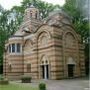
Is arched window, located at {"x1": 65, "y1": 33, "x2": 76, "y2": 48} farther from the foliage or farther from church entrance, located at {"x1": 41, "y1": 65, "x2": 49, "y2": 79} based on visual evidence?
the foliage

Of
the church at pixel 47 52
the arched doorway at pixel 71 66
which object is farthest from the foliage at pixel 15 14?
the arched doorway at pixel 71 66

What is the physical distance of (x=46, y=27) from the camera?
102ft

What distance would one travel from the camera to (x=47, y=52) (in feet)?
101

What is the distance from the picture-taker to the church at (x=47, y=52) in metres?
30.1

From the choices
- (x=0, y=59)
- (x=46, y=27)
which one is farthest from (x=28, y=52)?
(x=0, y=59)

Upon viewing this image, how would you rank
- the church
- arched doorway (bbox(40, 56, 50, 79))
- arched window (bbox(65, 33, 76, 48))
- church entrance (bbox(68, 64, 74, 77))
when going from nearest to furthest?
the church → arched doorway (bbox(40, 56, 50, 79)) → arched window (bbox(65, 33, 76, 48)) → church entrance (bbox(68, 64, 74, 77))

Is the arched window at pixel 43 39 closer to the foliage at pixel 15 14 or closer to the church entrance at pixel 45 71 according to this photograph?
the church entrance at pixel 45 71

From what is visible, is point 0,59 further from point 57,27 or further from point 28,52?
point 57,27

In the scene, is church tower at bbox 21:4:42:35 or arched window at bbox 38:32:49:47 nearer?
arched window at bbox 38:32:49:47

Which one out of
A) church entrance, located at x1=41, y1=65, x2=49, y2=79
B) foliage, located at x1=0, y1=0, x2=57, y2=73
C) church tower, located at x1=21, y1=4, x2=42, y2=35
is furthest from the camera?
foliage, located at x1=0, y1=0, x2=57, y2=73

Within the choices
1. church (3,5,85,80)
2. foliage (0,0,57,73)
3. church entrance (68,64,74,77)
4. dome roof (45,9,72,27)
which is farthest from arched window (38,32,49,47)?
foliage (0,0,57,73)

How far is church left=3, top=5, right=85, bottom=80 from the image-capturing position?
30062 millimetres

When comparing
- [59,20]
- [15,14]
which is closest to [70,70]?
[59,20]

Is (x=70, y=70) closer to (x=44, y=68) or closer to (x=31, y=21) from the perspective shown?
(x=44, y=68)
